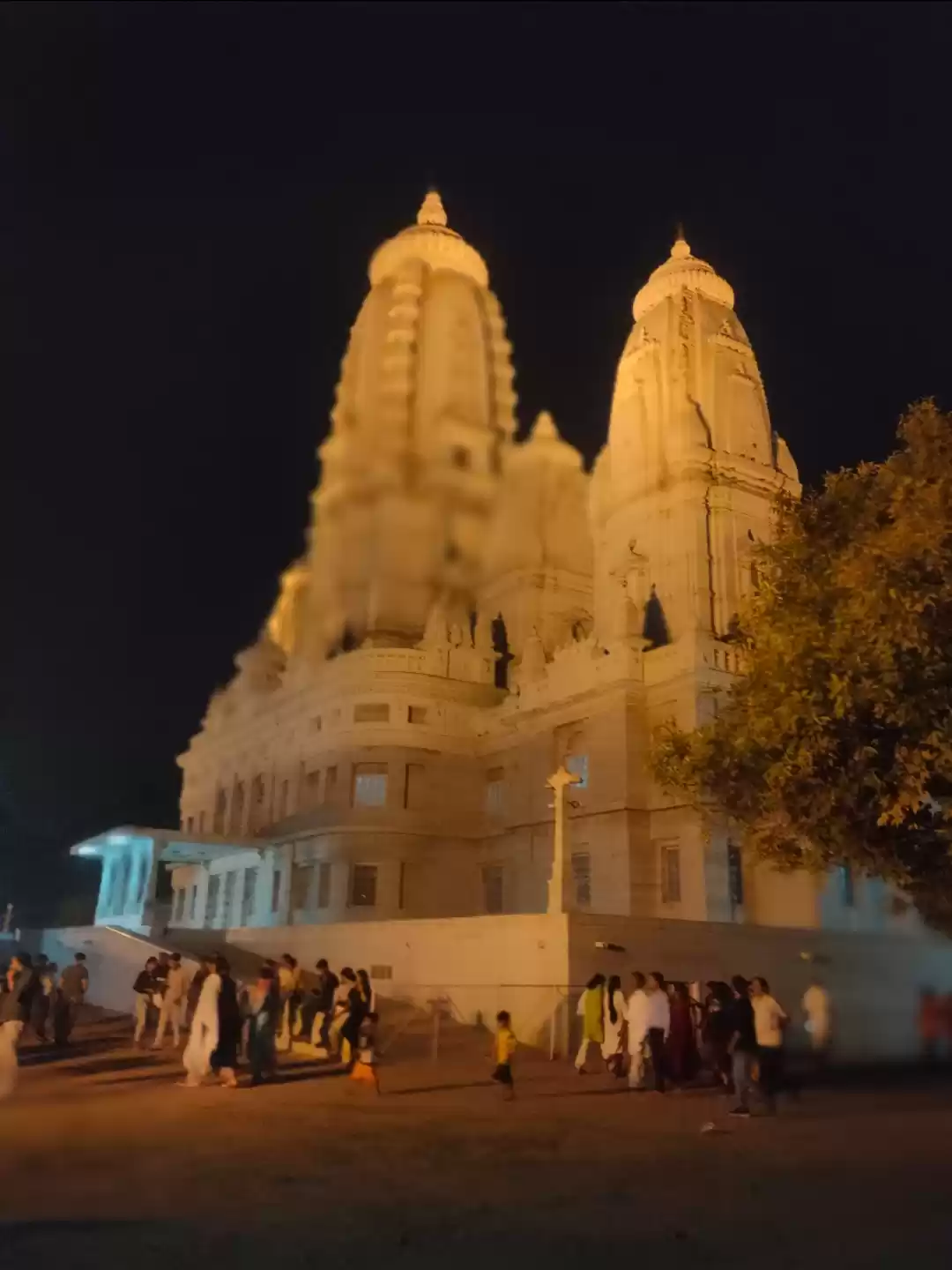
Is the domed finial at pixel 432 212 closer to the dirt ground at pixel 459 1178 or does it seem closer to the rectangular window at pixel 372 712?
the rectangular window at pixel 372 712

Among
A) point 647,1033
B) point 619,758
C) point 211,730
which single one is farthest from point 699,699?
point 211,730

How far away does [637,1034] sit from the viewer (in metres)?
17.0

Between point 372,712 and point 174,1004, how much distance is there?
73.9 ft

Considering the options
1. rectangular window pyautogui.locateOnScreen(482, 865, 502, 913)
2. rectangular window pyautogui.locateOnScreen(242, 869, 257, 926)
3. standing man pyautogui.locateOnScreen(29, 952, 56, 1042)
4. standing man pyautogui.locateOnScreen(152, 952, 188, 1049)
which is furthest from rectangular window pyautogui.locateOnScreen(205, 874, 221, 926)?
standing man pyautogui.locateOnScreen(152, 952, 188, 1049)

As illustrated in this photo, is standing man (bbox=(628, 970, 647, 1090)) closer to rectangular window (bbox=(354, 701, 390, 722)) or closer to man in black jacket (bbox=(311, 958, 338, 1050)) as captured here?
man in black jacket (bbox=(311, 958, 338, 1050))

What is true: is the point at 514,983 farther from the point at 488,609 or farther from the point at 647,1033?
the point at 488,609

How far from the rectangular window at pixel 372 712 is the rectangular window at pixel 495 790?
484 centimetres

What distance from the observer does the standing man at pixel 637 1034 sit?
16.9 meters

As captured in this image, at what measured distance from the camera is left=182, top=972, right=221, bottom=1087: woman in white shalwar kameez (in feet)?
53.3

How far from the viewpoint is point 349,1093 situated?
52.1 ft

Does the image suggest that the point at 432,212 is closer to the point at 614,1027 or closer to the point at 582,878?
the point at 582,878

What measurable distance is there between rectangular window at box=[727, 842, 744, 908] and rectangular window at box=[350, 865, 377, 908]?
49.1 ft

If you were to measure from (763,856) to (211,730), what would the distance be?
4330 cm

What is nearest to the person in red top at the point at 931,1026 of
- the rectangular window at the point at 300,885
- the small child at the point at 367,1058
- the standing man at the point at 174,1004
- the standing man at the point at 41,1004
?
the small child at the point at 367,1058
